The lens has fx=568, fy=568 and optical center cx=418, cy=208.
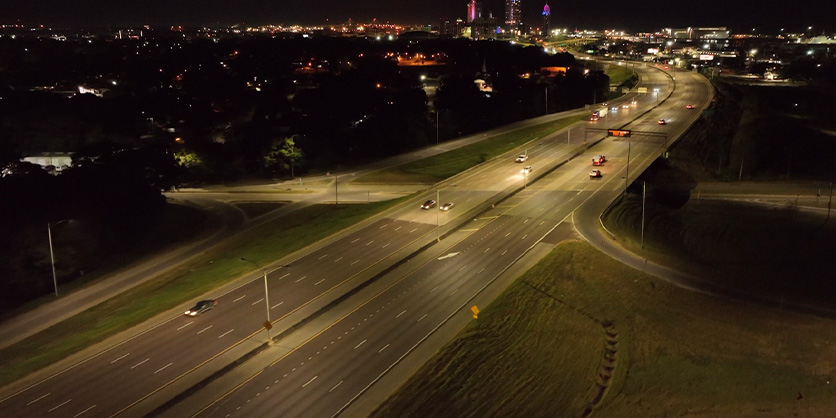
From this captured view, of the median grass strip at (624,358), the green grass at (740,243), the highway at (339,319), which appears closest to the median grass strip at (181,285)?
the highway at (339,319)

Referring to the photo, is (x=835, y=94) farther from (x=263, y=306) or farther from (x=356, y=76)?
(x=263, y=306)

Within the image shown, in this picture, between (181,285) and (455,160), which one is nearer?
(181,285)

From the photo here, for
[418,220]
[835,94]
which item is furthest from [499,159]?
[835,94]

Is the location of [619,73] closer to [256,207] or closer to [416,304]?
[256,207]

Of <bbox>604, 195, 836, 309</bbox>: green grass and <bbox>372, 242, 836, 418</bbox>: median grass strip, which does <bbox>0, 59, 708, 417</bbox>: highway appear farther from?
<bbox>604, 195, 836, 309</bbox>: green grass

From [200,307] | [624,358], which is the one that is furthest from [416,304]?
[200,307]

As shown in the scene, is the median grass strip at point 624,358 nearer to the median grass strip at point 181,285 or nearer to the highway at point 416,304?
the highway at point 416,304

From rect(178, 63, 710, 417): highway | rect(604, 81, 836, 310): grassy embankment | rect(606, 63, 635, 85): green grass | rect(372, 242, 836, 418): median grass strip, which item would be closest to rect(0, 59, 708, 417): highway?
rect(178, 63, 710, 417): highway
